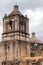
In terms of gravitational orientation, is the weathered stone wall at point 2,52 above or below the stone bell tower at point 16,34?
below

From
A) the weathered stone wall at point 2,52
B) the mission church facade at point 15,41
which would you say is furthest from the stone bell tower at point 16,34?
the weathered stone wall at point 2,52

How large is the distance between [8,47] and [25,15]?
15.3 ft

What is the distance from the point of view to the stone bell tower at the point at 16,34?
3412cm

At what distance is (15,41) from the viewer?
1341 inches

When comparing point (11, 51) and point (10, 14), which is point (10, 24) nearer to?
point (10, 14)

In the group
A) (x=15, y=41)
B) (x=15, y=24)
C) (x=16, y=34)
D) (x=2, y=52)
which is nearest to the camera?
(x=15, y=41)

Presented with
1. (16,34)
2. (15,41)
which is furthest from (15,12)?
(15,41)

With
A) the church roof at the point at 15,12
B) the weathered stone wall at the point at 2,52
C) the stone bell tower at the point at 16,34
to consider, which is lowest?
the weathered stone wall at the point at 2,52

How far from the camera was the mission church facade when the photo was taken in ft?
112

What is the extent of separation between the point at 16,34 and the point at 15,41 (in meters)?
0.94

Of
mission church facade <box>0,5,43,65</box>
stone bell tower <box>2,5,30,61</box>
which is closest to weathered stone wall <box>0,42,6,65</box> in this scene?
mission church facade <box>0,5,43,65</box>

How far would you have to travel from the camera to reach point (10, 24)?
117 feet

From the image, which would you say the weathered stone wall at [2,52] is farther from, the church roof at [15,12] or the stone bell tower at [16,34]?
the church roof at [15,12]

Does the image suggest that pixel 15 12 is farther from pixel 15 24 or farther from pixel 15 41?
pixel 15 41
